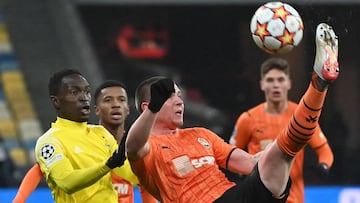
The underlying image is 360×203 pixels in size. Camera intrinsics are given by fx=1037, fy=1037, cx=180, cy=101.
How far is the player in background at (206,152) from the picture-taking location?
5883 millimetres

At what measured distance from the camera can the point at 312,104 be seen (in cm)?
589

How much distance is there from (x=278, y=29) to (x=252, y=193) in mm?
1229

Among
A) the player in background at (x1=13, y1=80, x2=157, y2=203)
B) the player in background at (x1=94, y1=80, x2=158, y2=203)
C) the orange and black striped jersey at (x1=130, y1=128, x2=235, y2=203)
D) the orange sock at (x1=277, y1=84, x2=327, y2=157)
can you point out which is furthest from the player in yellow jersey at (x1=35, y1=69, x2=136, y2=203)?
the orange sock at (x1=277, y1=84, x2=327, y2=157)

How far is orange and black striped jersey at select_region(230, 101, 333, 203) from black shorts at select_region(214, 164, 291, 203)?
2.85m

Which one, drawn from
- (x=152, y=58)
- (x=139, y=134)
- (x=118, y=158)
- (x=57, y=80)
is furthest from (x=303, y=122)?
(x=152, y=58)

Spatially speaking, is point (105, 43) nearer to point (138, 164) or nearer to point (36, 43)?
point (36, 43)

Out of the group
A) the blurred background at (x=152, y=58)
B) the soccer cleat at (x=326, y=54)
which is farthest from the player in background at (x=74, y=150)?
the blurred background at (x=152, y=58)

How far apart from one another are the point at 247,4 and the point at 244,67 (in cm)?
134

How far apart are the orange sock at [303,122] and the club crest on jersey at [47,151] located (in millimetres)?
1542

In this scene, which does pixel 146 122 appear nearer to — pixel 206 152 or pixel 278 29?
pixel 206 152

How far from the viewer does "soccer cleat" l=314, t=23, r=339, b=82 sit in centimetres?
582

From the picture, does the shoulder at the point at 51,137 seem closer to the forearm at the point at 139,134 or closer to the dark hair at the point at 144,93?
the dark hair at the point at 144,93

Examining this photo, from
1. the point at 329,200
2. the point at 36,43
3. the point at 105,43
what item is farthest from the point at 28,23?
the point at 329,200

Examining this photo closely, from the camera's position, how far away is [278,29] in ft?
22.6
